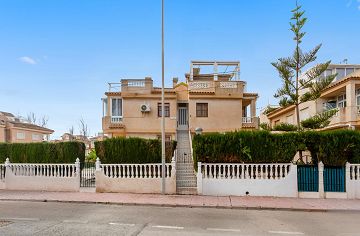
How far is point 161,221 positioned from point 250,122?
16.8 metres

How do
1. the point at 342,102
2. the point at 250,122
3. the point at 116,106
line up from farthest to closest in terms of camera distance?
the point at 116,106, the point at 250,122, the point at 342,102

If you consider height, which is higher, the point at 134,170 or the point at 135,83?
the point at 135,83

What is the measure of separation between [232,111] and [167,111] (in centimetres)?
565

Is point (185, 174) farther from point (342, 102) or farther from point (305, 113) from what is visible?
point (305, 113)

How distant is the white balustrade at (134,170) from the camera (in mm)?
12883

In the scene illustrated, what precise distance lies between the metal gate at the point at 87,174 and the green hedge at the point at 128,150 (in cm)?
68

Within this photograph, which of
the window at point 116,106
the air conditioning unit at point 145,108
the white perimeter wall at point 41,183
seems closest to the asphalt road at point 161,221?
the white perimeter wall at point 41,183

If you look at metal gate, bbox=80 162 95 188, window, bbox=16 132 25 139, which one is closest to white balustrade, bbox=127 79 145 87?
metal gate, bbox=80 162 95 188

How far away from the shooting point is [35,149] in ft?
48.5

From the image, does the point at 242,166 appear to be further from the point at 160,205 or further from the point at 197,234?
the point at 197,234

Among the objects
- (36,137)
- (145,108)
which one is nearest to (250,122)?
(145,108)

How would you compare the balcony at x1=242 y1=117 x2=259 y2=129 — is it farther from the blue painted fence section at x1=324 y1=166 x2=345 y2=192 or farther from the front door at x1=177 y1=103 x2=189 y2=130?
the blue painted fence section at x1=324 y1=166 x2=345 y2=192

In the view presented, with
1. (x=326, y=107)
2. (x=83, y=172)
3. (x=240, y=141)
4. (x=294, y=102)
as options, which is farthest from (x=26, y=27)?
(x=326, y=107)

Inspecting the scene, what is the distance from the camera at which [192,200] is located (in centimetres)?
1138
